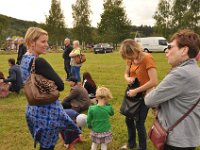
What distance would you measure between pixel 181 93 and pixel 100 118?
7.70ft

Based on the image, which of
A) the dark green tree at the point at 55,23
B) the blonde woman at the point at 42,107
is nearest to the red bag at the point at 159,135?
the blonde woman at the point at 42,107

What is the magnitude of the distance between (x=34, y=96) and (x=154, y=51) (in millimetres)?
39167

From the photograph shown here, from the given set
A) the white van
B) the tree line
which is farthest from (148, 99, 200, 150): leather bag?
the tree line

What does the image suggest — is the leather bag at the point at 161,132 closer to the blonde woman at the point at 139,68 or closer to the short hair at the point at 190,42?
the short hair at the point at 190,42

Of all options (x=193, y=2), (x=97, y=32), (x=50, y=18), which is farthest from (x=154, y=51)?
(x=50, y=18)

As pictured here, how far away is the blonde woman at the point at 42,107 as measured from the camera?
3.45 meters

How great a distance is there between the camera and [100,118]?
4902 millimetres

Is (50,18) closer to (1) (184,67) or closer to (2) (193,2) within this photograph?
(2) (193,2)

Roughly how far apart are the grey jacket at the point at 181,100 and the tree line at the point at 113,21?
163 ft

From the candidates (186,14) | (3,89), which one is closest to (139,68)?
(3,89)

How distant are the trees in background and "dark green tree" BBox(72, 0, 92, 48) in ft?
46.8

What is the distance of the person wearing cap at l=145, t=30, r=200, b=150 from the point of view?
270 cm

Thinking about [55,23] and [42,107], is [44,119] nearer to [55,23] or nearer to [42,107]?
[42,107]

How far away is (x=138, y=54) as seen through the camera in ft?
14.9
